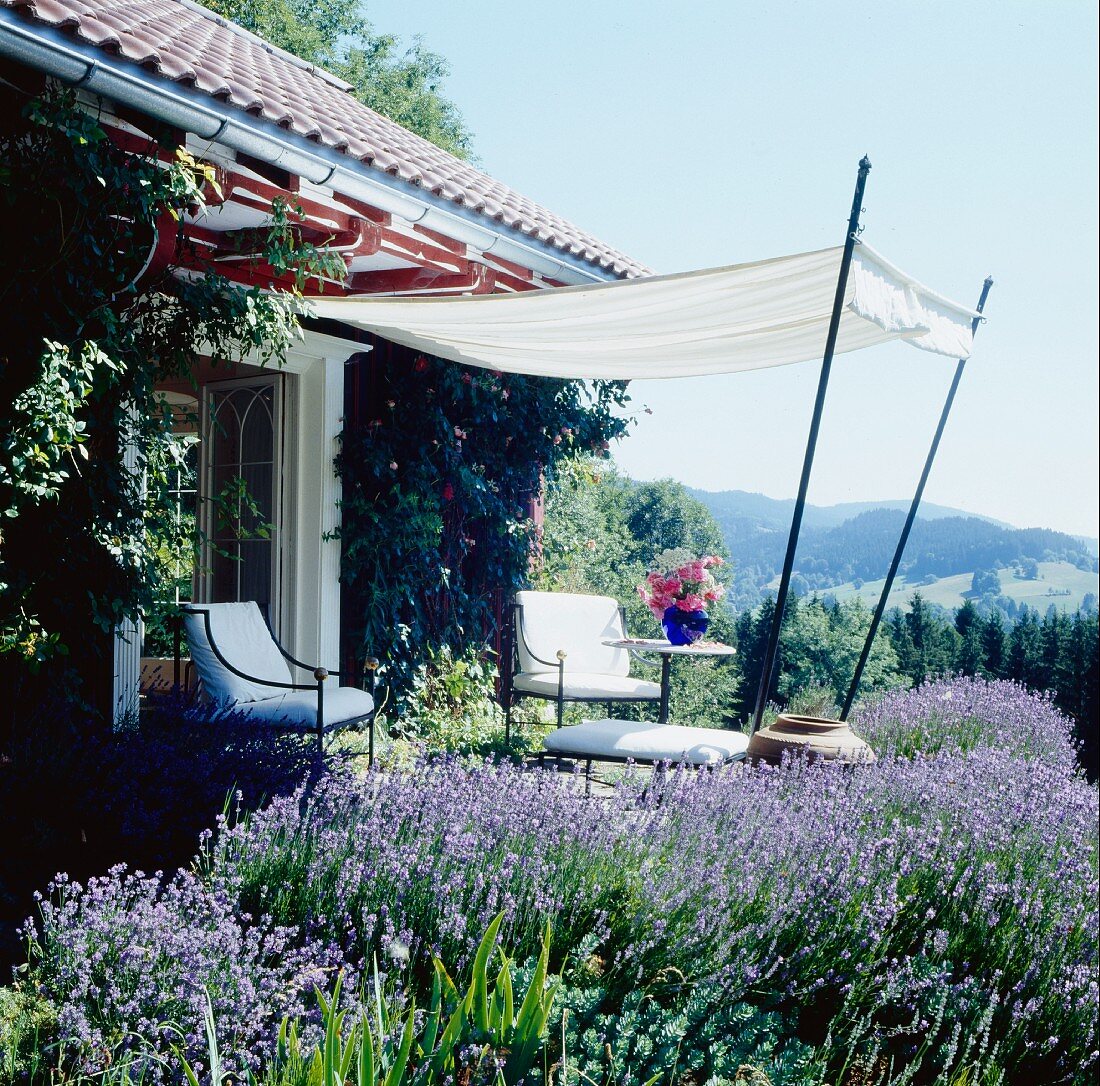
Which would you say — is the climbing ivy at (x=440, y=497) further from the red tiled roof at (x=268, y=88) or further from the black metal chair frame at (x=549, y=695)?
the red tiled roof at (x=268, y=88)

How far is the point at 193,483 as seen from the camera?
7.96m

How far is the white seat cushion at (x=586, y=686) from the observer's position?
6.27m

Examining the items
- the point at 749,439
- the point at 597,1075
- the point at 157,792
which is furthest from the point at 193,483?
the point at 749,439

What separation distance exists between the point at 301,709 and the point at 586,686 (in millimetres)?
2046

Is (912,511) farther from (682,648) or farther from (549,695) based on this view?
(549,695)

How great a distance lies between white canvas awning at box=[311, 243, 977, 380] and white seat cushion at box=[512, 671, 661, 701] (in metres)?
1.82

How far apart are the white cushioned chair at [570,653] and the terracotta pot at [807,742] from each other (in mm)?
1683

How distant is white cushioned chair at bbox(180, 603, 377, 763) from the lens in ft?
15.4

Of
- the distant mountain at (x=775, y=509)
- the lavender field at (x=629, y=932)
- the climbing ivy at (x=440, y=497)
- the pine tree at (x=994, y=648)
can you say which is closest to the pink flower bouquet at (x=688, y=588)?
the climbing ivy at (x=440, y=497)

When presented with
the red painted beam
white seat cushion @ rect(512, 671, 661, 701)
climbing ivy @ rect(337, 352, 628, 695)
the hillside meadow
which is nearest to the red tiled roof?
the red painted beam

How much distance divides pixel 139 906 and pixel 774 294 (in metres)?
3.10

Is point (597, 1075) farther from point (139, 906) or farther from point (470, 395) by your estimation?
point (470, 395)

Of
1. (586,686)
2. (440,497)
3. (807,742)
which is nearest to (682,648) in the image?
(586,686)

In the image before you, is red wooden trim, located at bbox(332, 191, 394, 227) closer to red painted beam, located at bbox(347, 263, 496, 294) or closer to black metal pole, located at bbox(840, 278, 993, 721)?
red painted beam, located at bbox(347, 263, 496, 294)
